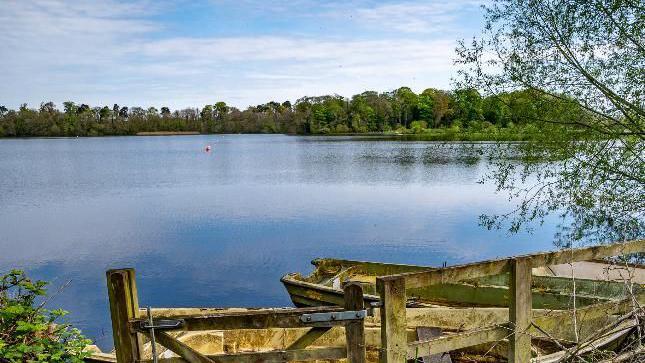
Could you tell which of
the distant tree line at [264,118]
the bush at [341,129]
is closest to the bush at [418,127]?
the distant tree line at [264,118]

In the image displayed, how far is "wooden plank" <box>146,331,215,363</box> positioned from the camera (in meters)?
4.90

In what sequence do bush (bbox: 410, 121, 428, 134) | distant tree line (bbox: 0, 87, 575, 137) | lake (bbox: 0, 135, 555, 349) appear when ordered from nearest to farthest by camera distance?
lake (bbox: 0, 135, 555, 349), bush (bbox: 410, 121, 428, 134), distant tree line (bbox: 0, 87, 575, 137)

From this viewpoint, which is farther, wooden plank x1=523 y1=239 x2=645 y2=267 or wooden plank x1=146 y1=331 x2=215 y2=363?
wooden plank x1=523 y1=239 x2=645 y2=267

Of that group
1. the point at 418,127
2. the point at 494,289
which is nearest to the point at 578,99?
the point at 494,289

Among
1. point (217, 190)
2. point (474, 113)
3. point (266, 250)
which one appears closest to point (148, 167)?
point (217, 190)

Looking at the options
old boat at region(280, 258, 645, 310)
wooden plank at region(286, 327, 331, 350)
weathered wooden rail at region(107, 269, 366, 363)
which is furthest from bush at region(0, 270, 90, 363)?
old boat at region(280, 258, 645, 310)

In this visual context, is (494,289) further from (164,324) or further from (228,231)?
(228,231)

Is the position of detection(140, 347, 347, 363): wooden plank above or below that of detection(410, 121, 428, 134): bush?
below

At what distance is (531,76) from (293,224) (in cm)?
1702

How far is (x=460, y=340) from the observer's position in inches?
A: 212

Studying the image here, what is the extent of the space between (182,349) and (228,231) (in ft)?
72.3

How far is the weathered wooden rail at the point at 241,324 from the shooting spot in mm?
4766

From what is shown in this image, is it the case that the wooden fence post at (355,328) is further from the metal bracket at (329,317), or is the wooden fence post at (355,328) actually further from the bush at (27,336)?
the bush at (27,336)

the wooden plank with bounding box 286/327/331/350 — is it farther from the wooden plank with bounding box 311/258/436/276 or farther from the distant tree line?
the distant tree line
